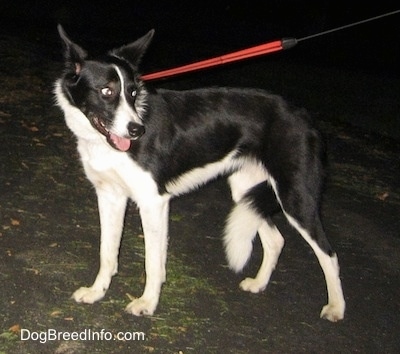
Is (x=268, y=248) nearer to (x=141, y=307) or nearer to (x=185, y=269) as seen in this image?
(x=185, y=269)

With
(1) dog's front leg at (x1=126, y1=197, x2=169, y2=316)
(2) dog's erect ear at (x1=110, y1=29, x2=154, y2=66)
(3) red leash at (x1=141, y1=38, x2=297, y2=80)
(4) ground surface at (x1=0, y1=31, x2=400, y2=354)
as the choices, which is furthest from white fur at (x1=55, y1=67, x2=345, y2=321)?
(3) red leash at (x1=141, y1=38, x2=297, y2=80)

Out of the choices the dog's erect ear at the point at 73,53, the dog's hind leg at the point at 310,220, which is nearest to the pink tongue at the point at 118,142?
the dog's erect ear at the point at 73,53

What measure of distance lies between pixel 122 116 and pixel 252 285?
6.54ft

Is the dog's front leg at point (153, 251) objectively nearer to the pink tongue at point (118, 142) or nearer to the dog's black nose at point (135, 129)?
the pink tongue at point (118, 142)

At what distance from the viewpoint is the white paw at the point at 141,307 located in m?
4.84

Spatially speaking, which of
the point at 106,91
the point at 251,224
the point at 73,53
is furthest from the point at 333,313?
the point at 73,53

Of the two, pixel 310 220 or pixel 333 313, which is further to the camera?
pixel 333 313

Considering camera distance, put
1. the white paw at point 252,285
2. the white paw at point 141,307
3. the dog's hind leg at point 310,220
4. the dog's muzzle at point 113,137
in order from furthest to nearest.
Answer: the white paw at point 252,285 < the dog's hind leg at point 310,220 < the white paw at point 141,307 < the dog's muzzle at point 113,137

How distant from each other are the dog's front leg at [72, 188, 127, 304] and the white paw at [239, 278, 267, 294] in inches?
43.6

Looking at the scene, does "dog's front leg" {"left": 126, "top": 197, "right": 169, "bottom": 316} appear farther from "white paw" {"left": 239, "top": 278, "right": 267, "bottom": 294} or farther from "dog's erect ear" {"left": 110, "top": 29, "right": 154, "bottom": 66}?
"dog's erect ear" {"left": 110, "top": 29, "right": 154, "bottom": 66}

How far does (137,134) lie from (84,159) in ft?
2.20

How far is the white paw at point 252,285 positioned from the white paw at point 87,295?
1.21 meters

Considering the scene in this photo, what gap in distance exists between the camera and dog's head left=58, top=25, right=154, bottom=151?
426cm

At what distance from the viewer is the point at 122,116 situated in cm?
424
